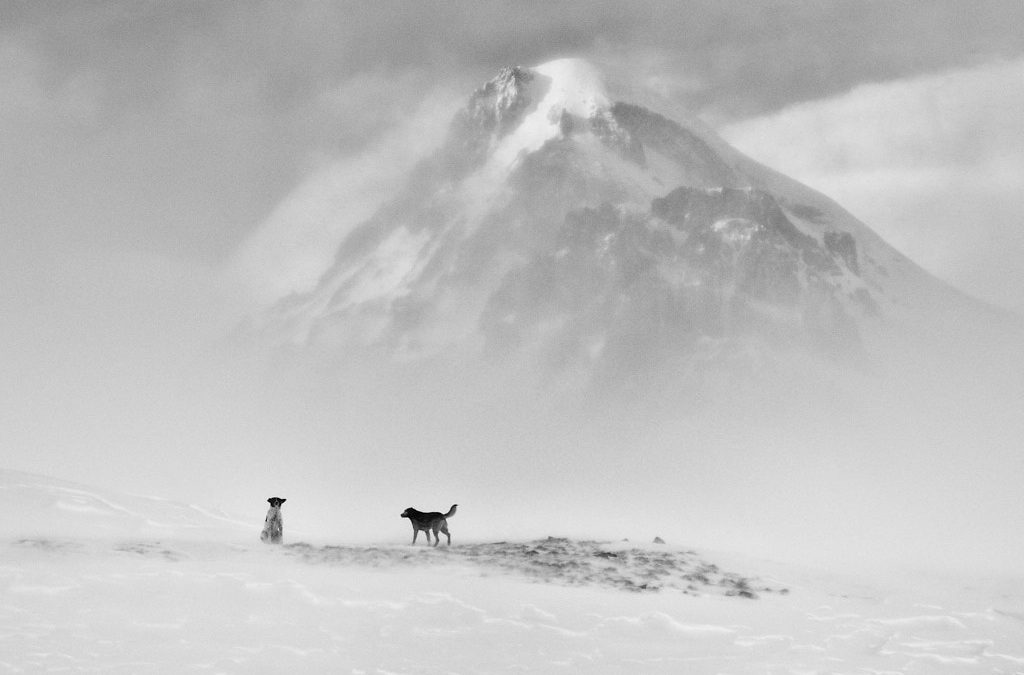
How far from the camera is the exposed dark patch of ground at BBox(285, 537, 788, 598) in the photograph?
2523 cm

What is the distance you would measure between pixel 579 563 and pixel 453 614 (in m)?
6.19

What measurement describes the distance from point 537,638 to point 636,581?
18.3 ft

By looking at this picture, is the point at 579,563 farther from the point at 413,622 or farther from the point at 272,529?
the point at 272,529

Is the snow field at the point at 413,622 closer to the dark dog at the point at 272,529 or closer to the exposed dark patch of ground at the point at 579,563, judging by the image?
the exposed dark patch of ground at the point at 579,563

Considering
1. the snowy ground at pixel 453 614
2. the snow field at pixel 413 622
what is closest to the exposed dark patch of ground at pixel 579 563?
the snowy ground at pixel 453 614

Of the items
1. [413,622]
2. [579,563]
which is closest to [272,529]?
[579,563]

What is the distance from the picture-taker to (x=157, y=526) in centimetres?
3019

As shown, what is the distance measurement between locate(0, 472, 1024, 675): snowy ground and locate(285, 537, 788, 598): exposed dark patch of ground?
88 mm

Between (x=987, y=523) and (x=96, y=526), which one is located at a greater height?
(x=987, y=523)

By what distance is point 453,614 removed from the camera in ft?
70.4

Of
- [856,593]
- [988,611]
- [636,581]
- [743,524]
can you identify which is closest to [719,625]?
[636,581]

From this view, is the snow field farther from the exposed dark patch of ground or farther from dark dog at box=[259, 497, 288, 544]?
dark dog at box=[259, 497, 288, 544]

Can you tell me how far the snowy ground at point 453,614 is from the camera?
18797 millimetres

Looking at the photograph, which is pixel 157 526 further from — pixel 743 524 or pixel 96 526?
pixel 743 524
